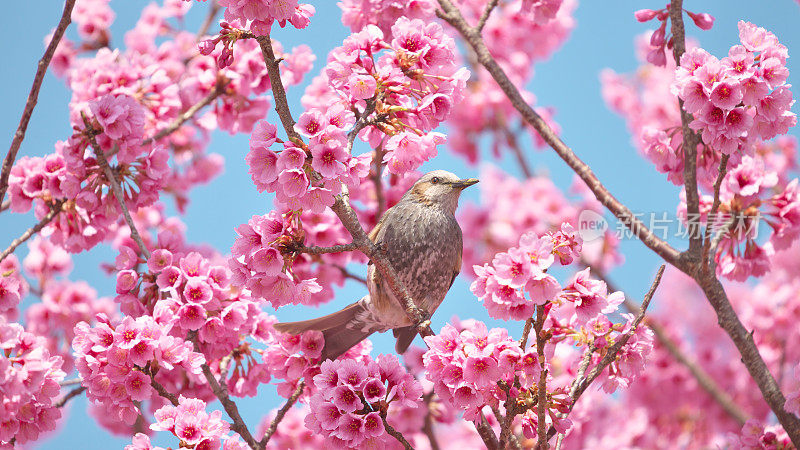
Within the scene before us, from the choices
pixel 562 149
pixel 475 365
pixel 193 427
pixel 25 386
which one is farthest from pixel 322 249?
pixel 562 149

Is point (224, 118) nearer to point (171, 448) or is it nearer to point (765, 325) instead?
point (171, 448)

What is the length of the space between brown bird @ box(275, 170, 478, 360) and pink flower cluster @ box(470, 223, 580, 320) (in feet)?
3.48

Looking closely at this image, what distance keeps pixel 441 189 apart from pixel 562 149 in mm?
619

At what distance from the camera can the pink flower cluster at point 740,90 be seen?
102 inches

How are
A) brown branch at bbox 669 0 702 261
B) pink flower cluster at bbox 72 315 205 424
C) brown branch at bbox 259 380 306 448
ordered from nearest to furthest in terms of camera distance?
pink flower cluster at bbox 72 315 205 424 < brown branch at bbox 259 380 306 448 < brown branch at bbox 669 0 702 261

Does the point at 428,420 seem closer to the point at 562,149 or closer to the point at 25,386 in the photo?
the point at 562,149

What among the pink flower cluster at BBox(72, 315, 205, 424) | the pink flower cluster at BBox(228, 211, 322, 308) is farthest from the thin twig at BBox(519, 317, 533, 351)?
the pink flower cluster at BBox(72, 315, 205, 424)

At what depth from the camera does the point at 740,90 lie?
2.60 meters

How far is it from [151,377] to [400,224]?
1.29 m

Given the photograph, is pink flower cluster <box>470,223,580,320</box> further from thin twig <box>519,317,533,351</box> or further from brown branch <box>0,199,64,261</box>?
brown branch <box>0,199,64,261</box>

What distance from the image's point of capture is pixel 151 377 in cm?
263

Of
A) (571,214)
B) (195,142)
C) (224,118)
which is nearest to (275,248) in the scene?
(224,118)

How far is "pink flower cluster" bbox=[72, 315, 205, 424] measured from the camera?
254cm

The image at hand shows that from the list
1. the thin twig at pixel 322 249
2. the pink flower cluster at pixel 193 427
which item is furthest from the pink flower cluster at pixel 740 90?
the pink flower cluster at pixel 193 427
